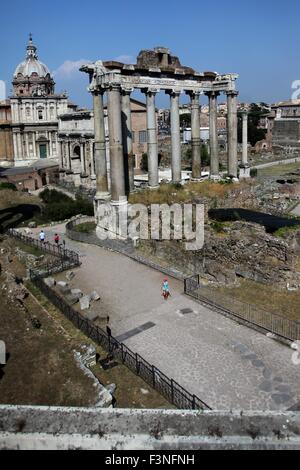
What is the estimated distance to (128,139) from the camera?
87.6ft

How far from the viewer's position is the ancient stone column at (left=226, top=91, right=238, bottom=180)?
3109 cm

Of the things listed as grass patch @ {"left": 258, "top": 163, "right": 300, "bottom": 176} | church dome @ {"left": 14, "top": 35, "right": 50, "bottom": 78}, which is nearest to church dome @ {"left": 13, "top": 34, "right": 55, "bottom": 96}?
church dome @ {"left": 14, "top": 35, "right": 50, "bottom": 78}

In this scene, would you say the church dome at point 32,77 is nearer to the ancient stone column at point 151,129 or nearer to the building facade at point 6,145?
the building facade at point 6,145

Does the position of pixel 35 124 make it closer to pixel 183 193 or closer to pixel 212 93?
pixel 212 93

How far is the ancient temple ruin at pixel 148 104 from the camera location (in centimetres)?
2373

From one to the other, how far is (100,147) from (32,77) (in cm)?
5495

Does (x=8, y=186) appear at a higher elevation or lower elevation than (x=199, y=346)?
higher

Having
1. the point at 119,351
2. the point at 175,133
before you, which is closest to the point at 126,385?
the point at 119,351

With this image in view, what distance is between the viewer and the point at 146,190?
27.9 m

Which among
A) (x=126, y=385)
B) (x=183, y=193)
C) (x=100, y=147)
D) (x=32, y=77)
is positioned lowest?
(x=126, y=385)

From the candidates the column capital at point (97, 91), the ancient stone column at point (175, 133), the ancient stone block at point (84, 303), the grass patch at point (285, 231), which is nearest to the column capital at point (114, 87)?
the column capital at point (97, 91)

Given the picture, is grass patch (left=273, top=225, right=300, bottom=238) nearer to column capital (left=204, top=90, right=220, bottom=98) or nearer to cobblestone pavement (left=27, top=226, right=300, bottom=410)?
cobblestone pavement (left=27, top=226, right=300, bottom=410)

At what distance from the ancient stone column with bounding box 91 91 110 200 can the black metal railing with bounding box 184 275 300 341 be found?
32.9 feet
